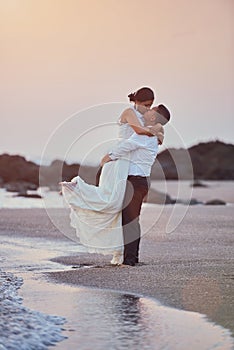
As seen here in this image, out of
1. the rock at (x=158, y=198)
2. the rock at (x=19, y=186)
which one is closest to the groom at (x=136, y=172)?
the rock at (x=158, y=198)

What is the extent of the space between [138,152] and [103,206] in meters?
0.66

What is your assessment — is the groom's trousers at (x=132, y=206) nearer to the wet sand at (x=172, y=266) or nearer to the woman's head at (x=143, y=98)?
the wet sand at (x=172, y=266)

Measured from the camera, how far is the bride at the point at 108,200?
28.7ft

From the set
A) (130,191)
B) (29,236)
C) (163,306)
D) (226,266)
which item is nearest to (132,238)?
(130,191)

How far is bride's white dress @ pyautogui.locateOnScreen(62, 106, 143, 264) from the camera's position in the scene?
8766 mm

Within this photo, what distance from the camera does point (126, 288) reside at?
23.1ft

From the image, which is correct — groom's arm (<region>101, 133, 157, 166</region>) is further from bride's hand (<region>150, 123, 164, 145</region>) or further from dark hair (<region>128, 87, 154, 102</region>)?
dark hair (<region>128, 87, 154, 102</region>)

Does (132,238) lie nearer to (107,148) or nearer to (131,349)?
(107,148)

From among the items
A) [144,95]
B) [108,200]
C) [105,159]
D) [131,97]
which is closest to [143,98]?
[144,95]

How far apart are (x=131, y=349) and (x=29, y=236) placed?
7.00m

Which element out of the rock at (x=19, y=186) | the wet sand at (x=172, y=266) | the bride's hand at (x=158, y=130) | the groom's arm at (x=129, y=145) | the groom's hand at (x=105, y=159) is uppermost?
the bride's hand at (x=158, y=130)

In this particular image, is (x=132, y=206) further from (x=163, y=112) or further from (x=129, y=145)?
(x=163, y=112)

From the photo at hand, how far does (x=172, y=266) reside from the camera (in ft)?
26.9

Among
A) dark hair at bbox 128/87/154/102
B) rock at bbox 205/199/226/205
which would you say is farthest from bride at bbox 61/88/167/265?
rock at bbox 205/199/226/205
